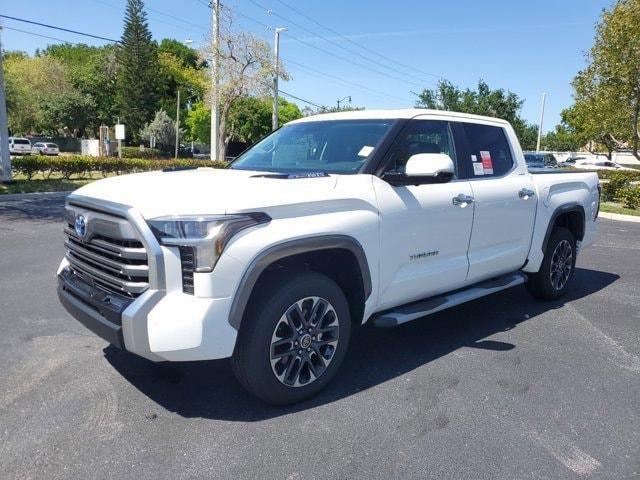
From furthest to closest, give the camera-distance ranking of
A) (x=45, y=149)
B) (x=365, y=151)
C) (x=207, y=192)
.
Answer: (x=45, y=149), (x=365, y=151), (x=207, y=192)

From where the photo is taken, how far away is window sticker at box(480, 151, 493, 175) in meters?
4.64

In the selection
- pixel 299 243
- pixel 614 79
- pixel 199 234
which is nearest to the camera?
pixel 199 234

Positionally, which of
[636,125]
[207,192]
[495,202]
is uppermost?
[636,125]

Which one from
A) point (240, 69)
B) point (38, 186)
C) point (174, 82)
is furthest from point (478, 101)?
point (174, 82)

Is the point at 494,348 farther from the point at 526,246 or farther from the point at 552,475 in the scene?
the point at 552,475

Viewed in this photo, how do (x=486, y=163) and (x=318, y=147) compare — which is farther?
(x=486, y=163)

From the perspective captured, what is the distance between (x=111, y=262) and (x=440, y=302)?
238 cm

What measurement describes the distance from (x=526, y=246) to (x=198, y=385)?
3.26m

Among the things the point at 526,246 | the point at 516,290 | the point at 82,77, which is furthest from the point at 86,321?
the point at 82,77

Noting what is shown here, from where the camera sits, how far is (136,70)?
5856cm

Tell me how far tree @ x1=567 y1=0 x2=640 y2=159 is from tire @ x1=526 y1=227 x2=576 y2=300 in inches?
556

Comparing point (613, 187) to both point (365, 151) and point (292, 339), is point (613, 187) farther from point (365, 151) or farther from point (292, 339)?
point (292, 339)

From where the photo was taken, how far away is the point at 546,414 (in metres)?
3.33

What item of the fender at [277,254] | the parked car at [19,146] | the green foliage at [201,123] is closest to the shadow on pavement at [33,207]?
the fender at [277,254]
